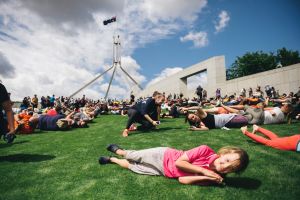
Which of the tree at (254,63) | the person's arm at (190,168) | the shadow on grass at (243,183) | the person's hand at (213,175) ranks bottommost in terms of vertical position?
the shadow on grass at (243,183)

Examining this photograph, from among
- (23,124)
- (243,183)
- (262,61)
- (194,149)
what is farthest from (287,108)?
(262,61)

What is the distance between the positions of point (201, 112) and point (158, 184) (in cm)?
448

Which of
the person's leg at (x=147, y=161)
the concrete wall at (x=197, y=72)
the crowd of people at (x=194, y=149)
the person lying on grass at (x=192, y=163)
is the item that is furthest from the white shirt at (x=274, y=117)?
the concrete wall at (x=197, y=72)

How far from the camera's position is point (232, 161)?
285cm

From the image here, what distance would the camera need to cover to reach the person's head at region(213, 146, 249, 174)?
2840 mm

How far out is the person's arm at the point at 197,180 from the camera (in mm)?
3045

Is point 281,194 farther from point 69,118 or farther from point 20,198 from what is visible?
point 69,118

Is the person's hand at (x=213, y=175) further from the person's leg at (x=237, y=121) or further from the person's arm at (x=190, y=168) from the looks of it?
the person's leg at (x=237, y=121)

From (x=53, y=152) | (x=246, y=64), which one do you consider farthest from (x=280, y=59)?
(x=53, y=152)

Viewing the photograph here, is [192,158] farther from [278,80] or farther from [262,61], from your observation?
[262,61]

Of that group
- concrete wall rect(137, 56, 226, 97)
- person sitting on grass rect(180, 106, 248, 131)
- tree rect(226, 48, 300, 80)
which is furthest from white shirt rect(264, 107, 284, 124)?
tree rect(226, 48, 300, 80)

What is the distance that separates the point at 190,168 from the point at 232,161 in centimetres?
55

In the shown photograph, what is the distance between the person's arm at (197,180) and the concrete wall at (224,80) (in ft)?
82.1

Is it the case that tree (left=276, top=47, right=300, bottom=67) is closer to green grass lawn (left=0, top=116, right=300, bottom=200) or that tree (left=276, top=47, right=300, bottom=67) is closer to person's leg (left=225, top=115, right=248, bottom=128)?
person's leg (left=225, top=115, right=248, bottom=128)
